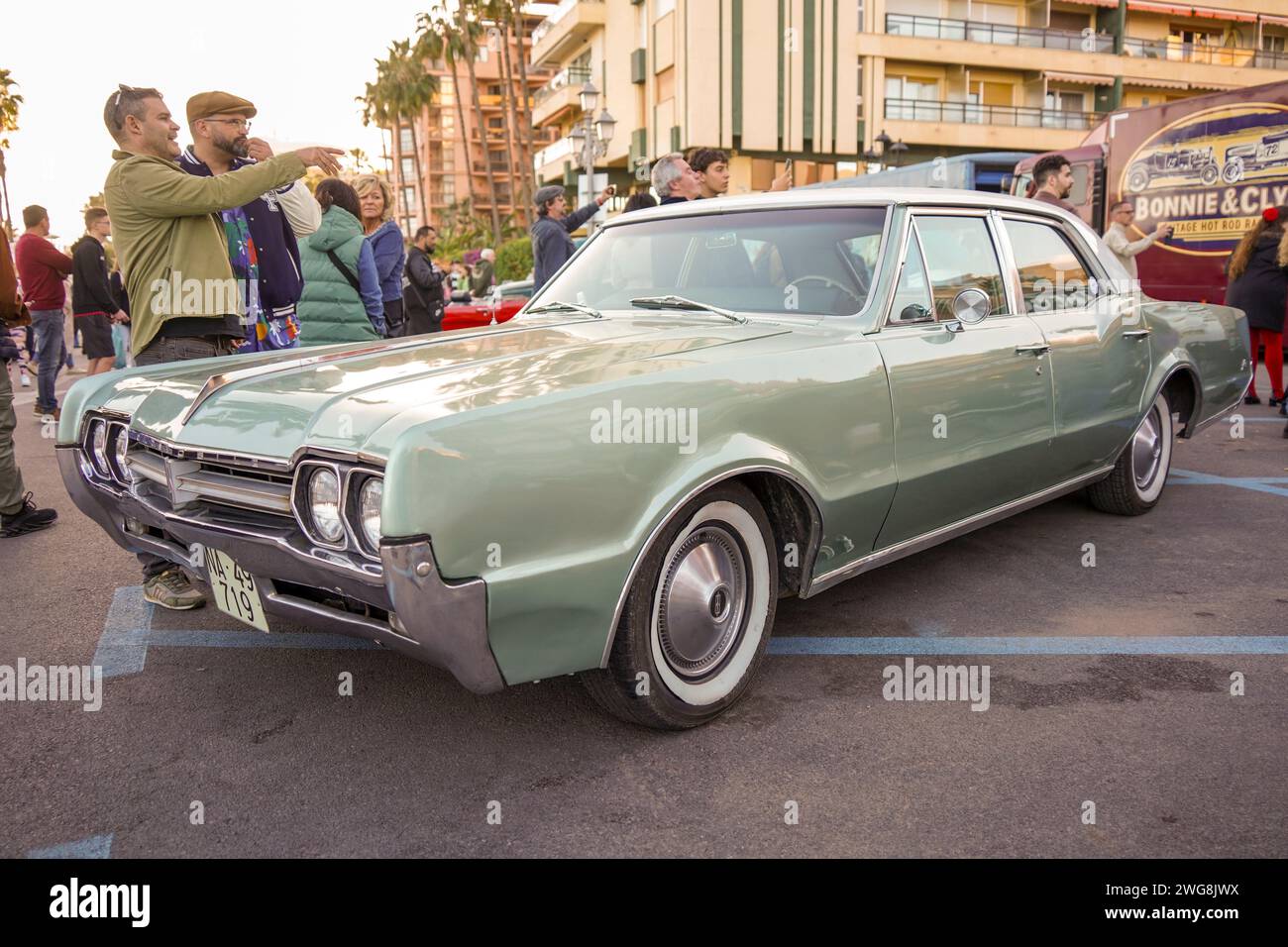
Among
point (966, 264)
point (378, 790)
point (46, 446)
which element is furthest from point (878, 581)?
point (46, 446)

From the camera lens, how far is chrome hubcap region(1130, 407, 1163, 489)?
16.5 feet

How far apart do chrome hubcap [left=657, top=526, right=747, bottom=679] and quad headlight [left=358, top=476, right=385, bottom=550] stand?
826 mm

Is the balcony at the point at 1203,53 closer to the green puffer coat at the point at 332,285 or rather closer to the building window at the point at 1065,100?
the building window at the point at 1065,100

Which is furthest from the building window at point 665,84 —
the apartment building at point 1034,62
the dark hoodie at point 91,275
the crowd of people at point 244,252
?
the dark hoodie at point 91,275

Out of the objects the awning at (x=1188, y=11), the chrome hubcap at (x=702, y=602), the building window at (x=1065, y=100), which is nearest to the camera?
the chrome hubcap at (x=702, y=602)

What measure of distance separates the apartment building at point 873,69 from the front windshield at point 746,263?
973 inches

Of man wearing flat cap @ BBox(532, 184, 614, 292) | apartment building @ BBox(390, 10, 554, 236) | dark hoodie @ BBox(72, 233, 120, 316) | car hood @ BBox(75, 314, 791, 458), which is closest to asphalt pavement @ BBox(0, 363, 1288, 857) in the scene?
car hood @ BBox(75, 314, 791, 458)

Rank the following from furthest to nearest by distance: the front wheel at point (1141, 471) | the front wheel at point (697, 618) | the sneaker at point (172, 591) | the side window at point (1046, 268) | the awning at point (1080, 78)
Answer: the awning at point (1080, 78), the front wheel at point (1141, 471), the side window at point (1046, 268), the sneaker at point (172, 591), the front wheel at point (697, 618)

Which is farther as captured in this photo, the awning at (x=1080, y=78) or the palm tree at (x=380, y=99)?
the palm tree at (x=380, y=99)

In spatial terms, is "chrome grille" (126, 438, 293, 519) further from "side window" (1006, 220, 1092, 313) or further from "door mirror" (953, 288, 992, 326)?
"side window" (1006, 220, 1092, 313)

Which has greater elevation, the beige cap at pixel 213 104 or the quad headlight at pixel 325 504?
the beige cap at pixel 213 104

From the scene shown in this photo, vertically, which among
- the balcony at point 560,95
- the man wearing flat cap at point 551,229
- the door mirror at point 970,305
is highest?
the balcony at point 560,95

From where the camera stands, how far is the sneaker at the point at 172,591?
385cm

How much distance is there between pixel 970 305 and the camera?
11.4 ft
